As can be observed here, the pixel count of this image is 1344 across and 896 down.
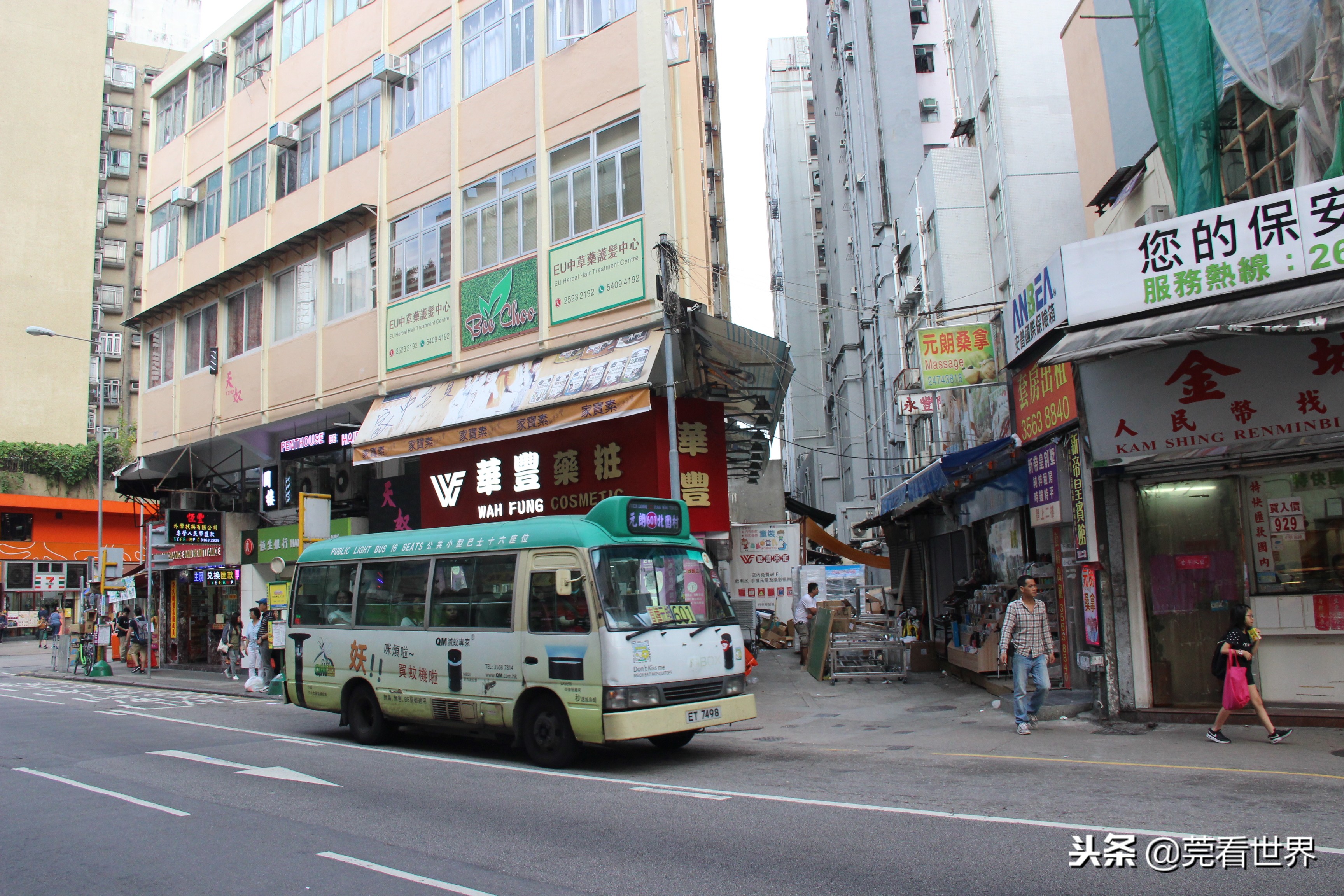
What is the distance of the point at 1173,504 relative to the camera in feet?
37.5

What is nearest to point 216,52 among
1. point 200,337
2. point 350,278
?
point 200,337

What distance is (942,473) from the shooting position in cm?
1680

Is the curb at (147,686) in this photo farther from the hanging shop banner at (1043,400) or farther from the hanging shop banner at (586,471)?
the hanging shop banner at (1043,400)

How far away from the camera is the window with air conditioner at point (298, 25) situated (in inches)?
957

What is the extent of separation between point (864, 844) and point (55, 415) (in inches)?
2290

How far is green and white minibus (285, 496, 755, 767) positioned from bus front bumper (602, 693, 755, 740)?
14 millimetres

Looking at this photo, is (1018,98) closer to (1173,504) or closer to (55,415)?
(1173,504)

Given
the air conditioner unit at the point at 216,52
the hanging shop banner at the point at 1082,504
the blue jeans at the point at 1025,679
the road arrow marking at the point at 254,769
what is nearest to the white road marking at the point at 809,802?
the road arrow marking at the point at 254,769

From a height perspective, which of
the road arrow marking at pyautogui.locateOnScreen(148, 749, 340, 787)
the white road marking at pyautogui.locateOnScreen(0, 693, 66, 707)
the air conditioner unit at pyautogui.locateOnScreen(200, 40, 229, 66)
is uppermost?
the air conditioner unit at pyautogui.locateOnScreen(200, 40, 229, 66)

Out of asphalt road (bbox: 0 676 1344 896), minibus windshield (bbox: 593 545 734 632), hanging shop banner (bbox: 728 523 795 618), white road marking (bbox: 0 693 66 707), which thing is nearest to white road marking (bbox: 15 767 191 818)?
asphalt road (bbox: 0 676 1344 896)

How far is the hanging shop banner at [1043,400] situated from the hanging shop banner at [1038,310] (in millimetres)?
412

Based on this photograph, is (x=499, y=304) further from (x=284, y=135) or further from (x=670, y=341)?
(x=284, y=135)

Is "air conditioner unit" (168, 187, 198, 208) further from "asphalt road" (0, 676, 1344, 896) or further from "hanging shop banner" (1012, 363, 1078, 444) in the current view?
"hanging shop banner" (1012, 363, 1078, 444)

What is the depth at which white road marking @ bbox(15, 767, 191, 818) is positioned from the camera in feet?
26.3
